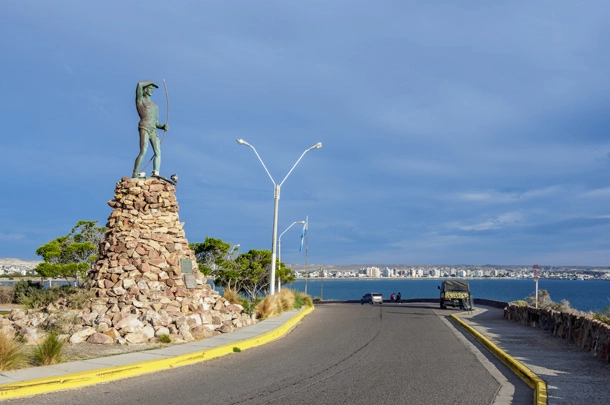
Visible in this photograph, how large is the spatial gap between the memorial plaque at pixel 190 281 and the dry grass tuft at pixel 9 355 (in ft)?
26.6

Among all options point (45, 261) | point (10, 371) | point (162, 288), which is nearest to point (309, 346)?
point (162, 288)

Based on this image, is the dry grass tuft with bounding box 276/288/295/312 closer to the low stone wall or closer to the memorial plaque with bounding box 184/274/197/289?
the memorial plaque with bounding box 184/274/197/289

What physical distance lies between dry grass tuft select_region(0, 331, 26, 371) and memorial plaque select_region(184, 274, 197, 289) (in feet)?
26.6

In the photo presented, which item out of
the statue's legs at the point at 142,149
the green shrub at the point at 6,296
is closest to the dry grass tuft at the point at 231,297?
the statue's legs at the point at 142,149

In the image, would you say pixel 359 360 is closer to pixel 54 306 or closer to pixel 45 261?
pixel 54 306

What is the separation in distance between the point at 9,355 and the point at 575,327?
1474cm

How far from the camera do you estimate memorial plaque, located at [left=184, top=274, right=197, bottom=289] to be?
742 inches

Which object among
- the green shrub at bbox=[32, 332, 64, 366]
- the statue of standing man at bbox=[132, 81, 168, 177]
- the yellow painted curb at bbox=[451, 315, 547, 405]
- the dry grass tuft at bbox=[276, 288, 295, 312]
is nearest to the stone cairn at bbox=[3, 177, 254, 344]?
the statue of standing man at bbox=[132, 81, 168, 177]

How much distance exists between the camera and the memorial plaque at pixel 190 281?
18859 millimetres

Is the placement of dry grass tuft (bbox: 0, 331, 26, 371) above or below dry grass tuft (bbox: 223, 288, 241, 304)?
below

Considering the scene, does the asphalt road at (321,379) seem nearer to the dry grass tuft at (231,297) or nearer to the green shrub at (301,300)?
the dry grass tuft at (231,297)

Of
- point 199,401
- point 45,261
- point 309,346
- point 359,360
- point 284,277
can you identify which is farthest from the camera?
point 284,277

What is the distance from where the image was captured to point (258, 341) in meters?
16.4

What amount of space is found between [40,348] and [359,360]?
6760 mm
